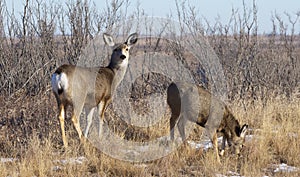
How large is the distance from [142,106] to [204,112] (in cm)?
340

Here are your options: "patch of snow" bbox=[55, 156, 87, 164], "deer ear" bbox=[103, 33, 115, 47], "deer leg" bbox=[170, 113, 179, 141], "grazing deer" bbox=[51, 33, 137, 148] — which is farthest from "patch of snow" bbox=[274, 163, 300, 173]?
"deer ear" bbox=[103, 33, 115, 47]

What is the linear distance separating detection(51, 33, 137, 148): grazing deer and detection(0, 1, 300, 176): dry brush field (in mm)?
487

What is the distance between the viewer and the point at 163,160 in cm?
793

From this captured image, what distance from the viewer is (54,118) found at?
10.4 metres

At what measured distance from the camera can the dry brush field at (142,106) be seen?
766 cm

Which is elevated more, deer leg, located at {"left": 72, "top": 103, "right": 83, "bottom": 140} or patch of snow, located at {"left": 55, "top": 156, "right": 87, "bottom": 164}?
deer leg, located at {"left": 72, "top": 103, "right": 83, "bottom": 140}

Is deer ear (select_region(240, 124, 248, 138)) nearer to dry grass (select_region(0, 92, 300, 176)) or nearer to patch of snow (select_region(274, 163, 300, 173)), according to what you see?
dry grass (select_region(0, 92, 300, 176))

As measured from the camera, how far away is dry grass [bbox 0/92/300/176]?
7.37 meters

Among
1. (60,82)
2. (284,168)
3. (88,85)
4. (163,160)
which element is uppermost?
(60,82)

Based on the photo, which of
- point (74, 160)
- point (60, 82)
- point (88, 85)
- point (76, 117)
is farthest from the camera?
point (88, 85)

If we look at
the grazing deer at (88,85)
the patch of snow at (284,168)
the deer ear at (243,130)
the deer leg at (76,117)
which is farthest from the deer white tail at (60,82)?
the patch of snow at (284,168)

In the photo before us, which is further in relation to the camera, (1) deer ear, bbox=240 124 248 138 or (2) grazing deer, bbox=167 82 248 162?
(2) grazing deer, bbox=167 82 248 162

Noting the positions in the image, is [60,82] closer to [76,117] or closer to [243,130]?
[76,117]

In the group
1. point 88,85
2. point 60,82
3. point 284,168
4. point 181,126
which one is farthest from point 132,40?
point 284,168
